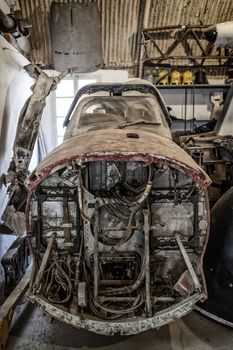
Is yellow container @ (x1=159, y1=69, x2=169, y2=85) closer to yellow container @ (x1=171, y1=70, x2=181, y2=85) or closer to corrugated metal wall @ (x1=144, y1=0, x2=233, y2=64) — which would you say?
yellow container @ (x1=171, y1=70, x2=181, y2=85)

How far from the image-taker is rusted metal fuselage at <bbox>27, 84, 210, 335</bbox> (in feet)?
8.89

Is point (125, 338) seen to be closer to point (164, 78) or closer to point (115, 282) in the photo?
point (115, 282)

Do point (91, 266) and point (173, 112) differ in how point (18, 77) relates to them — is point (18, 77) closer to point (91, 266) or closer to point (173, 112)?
point (173, 112)

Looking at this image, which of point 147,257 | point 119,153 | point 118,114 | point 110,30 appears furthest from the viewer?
point 110,30

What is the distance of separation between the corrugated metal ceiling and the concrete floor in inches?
200

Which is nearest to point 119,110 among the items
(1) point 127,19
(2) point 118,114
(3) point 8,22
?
(2) point 118,114

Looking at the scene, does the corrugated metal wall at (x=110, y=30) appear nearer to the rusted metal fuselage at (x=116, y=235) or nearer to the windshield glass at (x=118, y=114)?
the windshield glass at (x=118, y=114)

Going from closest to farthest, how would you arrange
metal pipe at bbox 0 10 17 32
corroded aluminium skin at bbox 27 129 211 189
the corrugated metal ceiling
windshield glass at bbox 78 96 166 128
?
corroded aluminium skin at bbox 27 129 211 189 → windshield glass at bbox 78 96 166 128 → metal pipe at bbox 0 10 17 32 → the corrugated metal ceiling

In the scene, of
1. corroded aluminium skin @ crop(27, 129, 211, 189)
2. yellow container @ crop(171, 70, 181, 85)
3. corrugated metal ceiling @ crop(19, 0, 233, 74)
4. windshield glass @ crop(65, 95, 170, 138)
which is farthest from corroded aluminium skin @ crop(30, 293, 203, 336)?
corrugated metal ceiling @ crop(19, 0, 233, 74)

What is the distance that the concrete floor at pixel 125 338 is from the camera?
10.1 ft

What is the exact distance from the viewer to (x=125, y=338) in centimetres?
323

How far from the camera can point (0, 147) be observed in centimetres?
468

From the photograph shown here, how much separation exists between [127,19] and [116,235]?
4803mm

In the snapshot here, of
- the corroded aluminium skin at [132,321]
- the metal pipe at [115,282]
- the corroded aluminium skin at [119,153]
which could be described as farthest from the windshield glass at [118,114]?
the corroded aluminium skin at [132,321]
